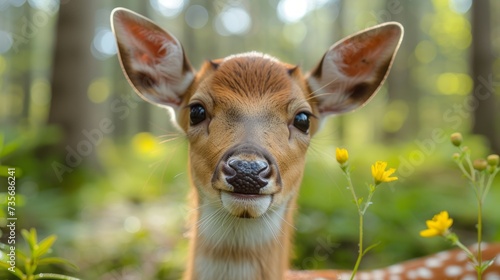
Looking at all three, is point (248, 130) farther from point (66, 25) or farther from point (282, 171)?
point (66, 25)

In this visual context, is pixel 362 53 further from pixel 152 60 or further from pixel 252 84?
pixel 152 60

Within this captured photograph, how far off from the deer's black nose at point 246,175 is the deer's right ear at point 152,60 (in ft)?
3.95

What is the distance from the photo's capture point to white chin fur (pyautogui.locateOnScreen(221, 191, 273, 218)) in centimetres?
242

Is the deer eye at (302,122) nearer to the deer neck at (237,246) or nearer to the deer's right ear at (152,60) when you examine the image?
the deer neck at (237,246)

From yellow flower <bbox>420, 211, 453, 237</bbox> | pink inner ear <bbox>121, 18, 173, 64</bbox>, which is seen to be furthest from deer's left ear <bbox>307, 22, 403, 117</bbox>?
yellow flower <bbox>420, 211, 453, 237</bbox>

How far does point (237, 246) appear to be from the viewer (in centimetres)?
293

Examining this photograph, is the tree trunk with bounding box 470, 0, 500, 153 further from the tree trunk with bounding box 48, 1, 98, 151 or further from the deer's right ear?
the deer's right ear

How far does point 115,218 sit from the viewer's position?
22.9ft

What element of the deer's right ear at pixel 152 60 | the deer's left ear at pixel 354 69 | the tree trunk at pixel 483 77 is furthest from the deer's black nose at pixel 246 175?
the tree trunk at pixel 483 77

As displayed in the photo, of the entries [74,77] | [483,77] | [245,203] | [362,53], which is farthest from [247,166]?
[483,77]

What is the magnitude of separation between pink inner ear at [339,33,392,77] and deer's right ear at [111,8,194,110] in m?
0.99

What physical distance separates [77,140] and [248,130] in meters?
6.75

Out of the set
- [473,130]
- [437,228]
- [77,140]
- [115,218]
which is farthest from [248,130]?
[473,130]

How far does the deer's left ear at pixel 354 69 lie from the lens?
3225 millimetres
